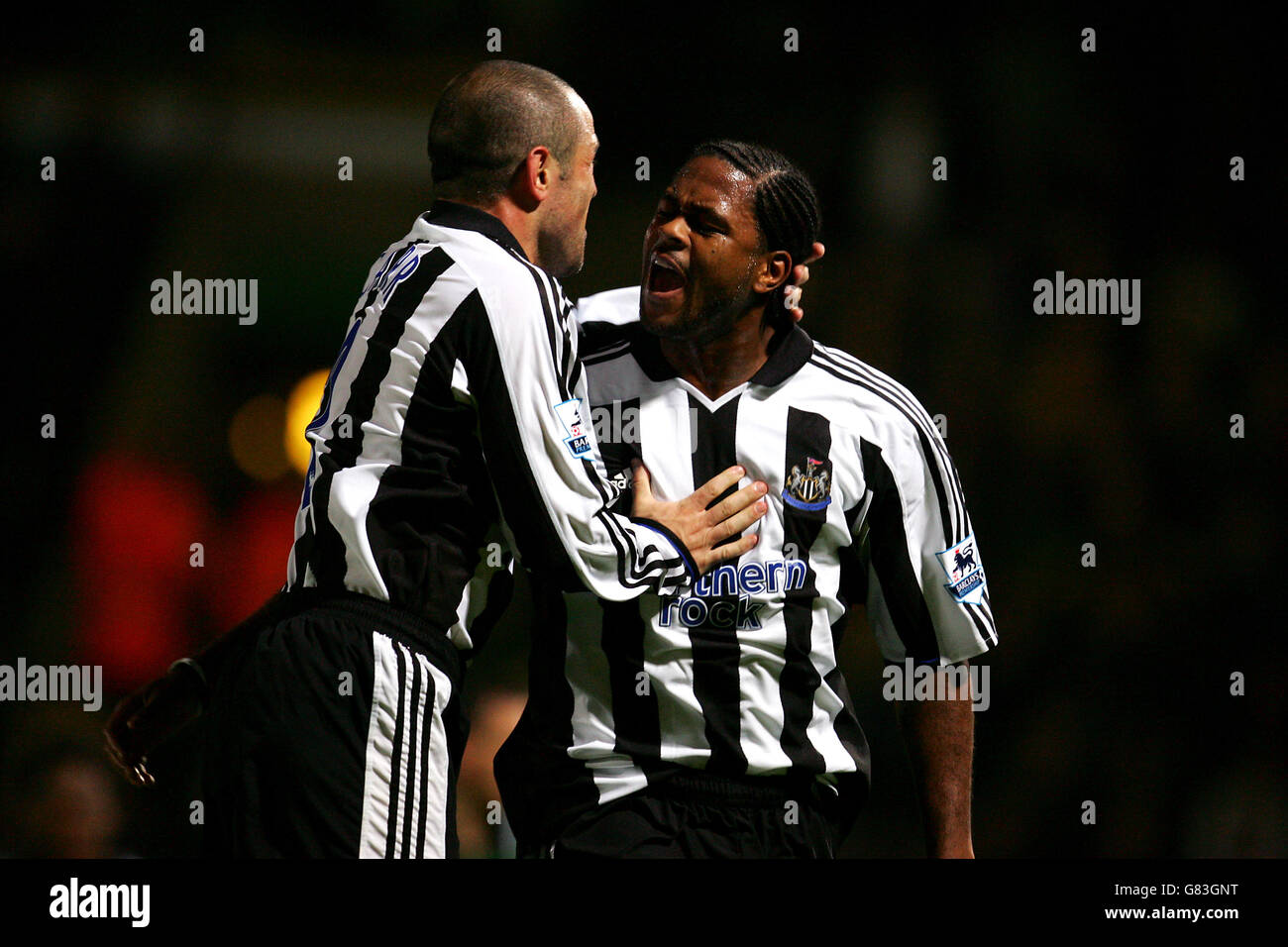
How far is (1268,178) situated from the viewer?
570 cm

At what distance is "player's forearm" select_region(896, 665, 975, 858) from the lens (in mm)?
3125

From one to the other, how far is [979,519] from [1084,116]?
1830mm

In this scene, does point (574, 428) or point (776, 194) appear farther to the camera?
point (776, 194)

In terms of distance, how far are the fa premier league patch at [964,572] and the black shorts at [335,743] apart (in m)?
1.18

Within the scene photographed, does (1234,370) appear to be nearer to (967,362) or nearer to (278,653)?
(967,362)

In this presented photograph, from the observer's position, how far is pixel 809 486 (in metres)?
3.09

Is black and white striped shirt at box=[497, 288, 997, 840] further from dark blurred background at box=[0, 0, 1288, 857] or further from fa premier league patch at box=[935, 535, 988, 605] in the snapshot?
dark blurred background at box=[0, 0, 1288, 857]

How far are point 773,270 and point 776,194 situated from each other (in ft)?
0.58

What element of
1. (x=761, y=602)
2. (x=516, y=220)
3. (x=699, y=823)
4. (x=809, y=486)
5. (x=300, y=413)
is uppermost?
(x=516, y=220)

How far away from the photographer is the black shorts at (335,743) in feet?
8.64

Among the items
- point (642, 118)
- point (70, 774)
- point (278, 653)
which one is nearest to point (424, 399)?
point (278, 653)

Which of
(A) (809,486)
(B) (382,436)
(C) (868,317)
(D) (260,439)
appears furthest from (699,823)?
(D) (260,439)

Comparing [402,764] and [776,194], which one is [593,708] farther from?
[776,194]

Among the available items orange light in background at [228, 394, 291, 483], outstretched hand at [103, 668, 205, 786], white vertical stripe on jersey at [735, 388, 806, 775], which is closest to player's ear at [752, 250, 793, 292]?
white vertical stripe on jersey at [735, 388, 806, 775]
